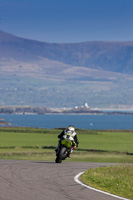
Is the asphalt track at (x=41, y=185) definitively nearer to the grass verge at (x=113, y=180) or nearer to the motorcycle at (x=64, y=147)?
the grass verge at (x=113, y=180)

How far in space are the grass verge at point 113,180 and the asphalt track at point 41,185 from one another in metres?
0.56

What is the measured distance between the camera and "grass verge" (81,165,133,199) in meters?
15.5

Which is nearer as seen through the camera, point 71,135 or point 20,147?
point 71,135

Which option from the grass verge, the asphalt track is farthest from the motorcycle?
the grass verge

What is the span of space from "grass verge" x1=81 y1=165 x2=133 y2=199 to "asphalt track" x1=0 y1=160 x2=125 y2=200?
0.56m

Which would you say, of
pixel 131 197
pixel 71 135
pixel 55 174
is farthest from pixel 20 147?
pixel 131 197

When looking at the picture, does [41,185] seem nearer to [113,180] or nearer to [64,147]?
[113,180]

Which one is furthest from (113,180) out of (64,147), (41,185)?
(64,147)

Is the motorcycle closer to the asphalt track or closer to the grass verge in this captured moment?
the asphalt track

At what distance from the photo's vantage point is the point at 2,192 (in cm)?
1448

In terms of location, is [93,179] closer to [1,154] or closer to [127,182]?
[127,182]

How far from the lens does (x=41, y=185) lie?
1620cm

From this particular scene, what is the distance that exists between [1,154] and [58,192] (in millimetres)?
21034

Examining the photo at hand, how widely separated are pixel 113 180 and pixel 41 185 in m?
2.77
